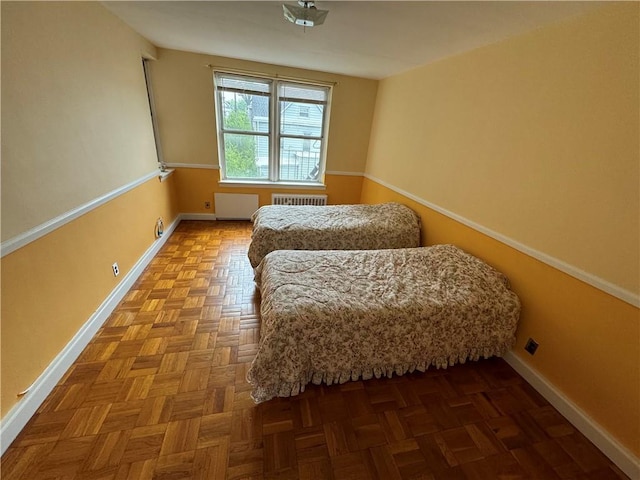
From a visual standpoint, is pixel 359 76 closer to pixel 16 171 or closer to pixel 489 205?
pixel 489 205

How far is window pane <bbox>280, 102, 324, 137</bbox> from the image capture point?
A: 12.3ft

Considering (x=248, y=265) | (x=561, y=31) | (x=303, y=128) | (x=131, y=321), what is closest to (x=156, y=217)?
(x=248, y=265)

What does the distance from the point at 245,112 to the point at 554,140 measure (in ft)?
11.1

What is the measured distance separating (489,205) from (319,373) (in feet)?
5.53

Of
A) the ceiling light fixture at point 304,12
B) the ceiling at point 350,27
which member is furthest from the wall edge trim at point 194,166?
the ceiling light fixture at point 304,12

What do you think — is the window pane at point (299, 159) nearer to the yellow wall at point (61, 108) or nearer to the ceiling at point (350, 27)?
the ceiling at point (350, 27)

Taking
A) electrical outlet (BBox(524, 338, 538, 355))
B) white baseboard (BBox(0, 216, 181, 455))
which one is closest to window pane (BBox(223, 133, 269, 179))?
white baseboard (BBox(0, 216, 181, 455))

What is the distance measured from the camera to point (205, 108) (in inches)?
135

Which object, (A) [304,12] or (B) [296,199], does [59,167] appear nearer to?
(A) [304,12]

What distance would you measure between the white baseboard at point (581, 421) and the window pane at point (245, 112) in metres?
3.78

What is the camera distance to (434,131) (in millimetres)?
2598

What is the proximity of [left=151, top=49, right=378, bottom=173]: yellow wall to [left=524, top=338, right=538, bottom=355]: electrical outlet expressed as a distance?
3164 mm

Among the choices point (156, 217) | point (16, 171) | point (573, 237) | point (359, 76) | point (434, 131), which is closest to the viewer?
point (16, 171)

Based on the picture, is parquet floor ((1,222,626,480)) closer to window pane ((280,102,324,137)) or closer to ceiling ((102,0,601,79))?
ceiling ((102,0,601,79))
